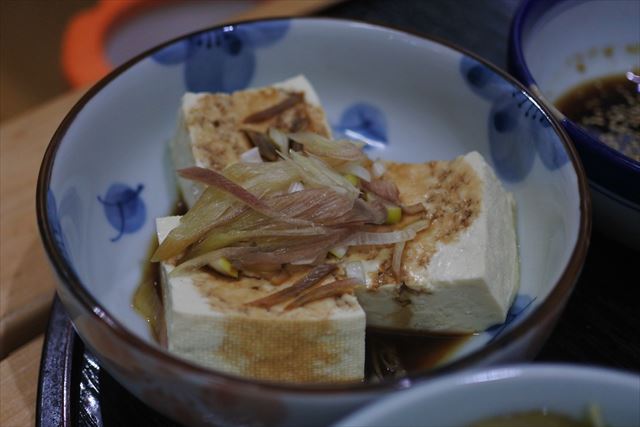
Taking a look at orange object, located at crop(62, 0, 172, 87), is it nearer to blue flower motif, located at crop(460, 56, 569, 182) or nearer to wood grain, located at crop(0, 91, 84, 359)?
wood grain, located at crop(0, 91, 84, 359)

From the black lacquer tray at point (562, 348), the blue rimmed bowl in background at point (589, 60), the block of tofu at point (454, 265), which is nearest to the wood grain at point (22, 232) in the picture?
the black lacquer tray at point (562, 348)

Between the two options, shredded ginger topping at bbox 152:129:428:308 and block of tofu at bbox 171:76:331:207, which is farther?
block of tofu at bbox 171:76:331:207

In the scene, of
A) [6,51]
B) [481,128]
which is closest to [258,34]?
[481,128]

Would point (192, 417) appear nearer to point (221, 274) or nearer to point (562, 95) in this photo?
point (221, 274)

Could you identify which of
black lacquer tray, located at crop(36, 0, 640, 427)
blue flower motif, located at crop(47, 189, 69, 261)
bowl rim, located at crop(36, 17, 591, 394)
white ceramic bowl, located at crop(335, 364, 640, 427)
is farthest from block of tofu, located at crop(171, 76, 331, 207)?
white ceramic bowl, located at crop(335, 364, 640, 427)

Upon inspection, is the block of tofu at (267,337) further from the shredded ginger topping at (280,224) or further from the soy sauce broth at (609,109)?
the soy sauce broth at (609,109)

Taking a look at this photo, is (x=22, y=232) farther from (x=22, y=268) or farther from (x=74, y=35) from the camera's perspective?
(x=74, y=35)
